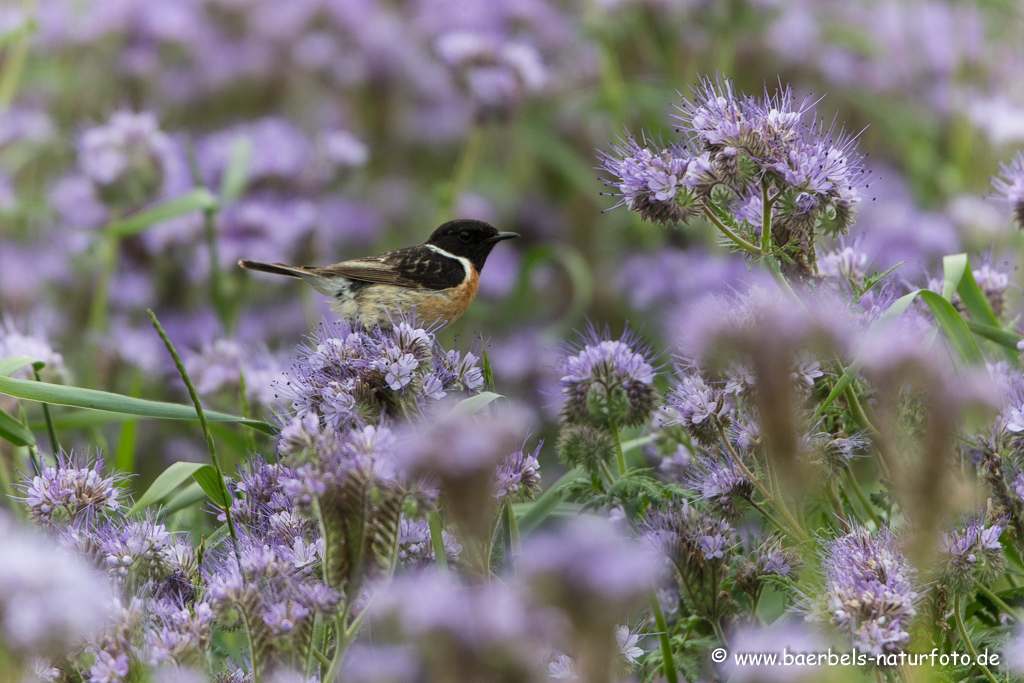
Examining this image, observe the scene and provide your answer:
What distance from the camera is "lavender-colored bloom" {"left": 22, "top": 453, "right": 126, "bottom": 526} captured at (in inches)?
86.3

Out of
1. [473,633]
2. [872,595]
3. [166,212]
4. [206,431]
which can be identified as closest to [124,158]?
[166,212]

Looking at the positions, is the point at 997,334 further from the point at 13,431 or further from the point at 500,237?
the point at 13,431

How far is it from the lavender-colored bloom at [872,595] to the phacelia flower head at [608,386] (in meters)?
0.56

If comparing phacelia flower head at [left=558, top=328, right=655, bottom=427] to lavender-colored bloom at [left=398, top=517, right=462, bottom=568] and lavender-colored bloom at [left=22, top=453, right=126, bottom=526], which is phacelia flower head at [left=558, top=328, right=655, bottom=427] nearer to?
lavender-colored bloom at [left=398, top=517, right=462, bottom=568]

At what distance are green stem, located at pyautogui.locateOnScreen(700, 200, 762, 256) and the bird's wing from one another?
1900mm

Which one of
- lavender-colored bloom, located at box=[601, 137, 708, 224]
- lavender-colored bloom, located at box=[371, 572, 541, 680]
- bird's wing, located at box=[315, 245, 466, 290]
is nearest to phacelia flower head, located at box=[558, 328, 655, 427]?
lavender-colored bloom, located at box=[601, 137, 708, 224]

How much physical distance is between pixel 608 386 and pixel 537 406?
2.50 meters

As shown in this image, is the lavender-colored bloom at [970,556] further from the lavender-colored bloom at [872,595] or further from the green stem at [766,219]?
Result: the green stem at [766,219]

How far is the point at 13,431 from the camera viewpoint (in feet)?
7.83

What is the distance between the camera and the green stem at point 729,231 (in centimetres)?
219

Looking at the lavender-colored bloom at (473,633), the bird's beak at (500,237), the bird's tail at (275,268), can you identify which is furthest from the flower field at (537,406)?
the bird's tail at (275,268)

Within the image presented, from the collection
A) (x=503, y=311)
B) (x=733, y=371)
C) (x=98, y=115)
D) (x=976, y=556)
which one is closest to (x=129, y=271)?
(x=98, y=115)

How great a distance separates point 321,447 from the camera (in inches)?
71.7

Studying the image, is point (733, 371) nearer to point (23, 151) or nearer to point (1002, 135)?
point (1002, 135)
